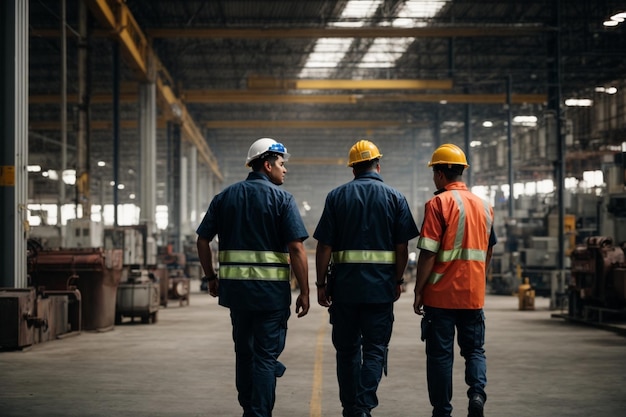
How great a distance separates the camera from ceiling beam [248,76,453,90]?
113 feet

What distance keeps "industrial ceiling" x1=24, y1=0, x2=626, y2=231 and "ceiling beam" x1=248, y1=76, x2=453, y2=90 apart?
0.18 ft

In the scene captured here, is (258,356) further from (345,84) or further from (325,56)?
(325,56)

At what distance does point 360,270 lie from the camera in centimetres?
626

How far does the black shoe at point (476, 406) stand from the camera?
237 inches

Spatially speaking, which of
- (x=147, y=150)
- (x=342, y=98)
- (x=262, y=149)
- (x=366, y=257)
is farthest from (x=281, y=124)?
(x=366, y=257)

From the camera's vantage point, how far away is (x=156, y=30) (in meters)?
28.2

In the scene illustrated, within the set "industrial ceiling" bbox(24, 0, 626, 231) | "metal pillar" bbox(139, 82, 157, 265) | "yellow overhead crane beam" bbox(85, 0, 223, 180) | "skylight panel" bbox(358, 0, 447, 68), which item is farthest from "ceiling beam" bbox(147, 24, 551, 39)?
"metal pillar" bbox(139, 82, 157, 265)

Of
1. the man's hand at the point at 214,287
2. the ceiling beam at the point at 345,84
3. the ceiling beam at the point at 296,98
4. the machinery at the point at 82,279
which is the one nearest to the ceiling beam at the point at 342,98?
the ceiling beam at the point at 296,98

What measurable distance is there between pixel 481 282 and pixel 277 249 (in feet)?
4.75

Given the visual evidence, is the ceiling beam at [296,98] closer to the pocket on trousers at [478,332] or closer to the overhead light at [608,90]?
the overhead light at [608,90]

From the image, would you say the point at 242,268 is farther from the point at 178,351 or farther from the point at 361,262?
the point at 178,351

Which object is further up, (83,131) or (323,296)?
(83,131)

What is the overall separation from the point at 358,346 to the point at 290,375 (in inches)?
145

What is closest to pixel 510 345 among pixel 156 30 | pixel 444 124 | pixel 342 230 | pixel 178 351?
pixel 178 351
